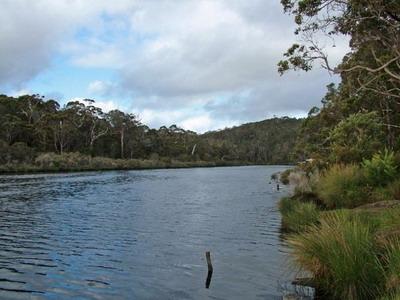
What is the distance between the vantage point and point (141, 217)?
25.5 m

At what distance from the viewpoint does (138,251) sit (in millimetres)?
16609

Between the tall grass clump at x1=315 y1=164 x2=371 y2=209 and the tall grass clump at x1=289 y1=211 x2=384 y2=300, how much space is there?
1029 centimetres

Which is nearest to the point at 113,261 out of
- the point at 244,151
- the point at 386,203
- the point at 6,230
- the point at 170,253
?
the point at 170,253

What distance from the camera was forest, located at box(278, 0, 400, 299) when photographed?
8805 millimetres

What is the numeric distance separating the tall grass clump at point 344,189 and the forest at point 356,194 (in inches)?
1.6

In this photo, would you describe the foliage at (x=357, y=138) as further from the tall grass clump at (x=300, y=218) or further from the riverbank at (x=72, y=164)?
the riverbank at (x=72, y=164)

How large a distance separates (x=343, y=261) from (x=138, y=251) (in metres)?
9.24

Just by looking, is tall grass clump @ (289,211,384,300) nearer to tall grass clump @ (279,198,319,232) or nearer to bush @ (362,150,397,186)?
tall grass clump @ (279,198,319,232)

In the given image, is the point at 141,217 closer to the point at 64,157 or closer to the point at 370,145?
the point at 370,145

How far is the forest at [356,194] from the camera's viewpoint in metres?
8.80

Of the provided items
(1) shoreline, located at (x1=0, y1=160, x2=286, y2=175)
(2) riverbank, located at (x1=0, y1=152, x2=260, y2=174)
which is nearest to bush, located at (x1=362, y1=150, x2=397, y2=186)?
(1) shoreline, located at (x1=0, y1=160, x2=286, y2=175)

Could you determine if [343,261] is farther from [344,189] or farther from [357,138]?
[357,138]

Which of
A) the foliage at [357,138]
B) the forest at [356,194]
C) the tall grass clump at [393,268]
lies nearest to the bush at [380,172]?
the forest at [356,194]

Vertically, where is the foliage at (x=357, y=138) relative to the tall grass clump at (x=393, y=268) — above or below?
above
